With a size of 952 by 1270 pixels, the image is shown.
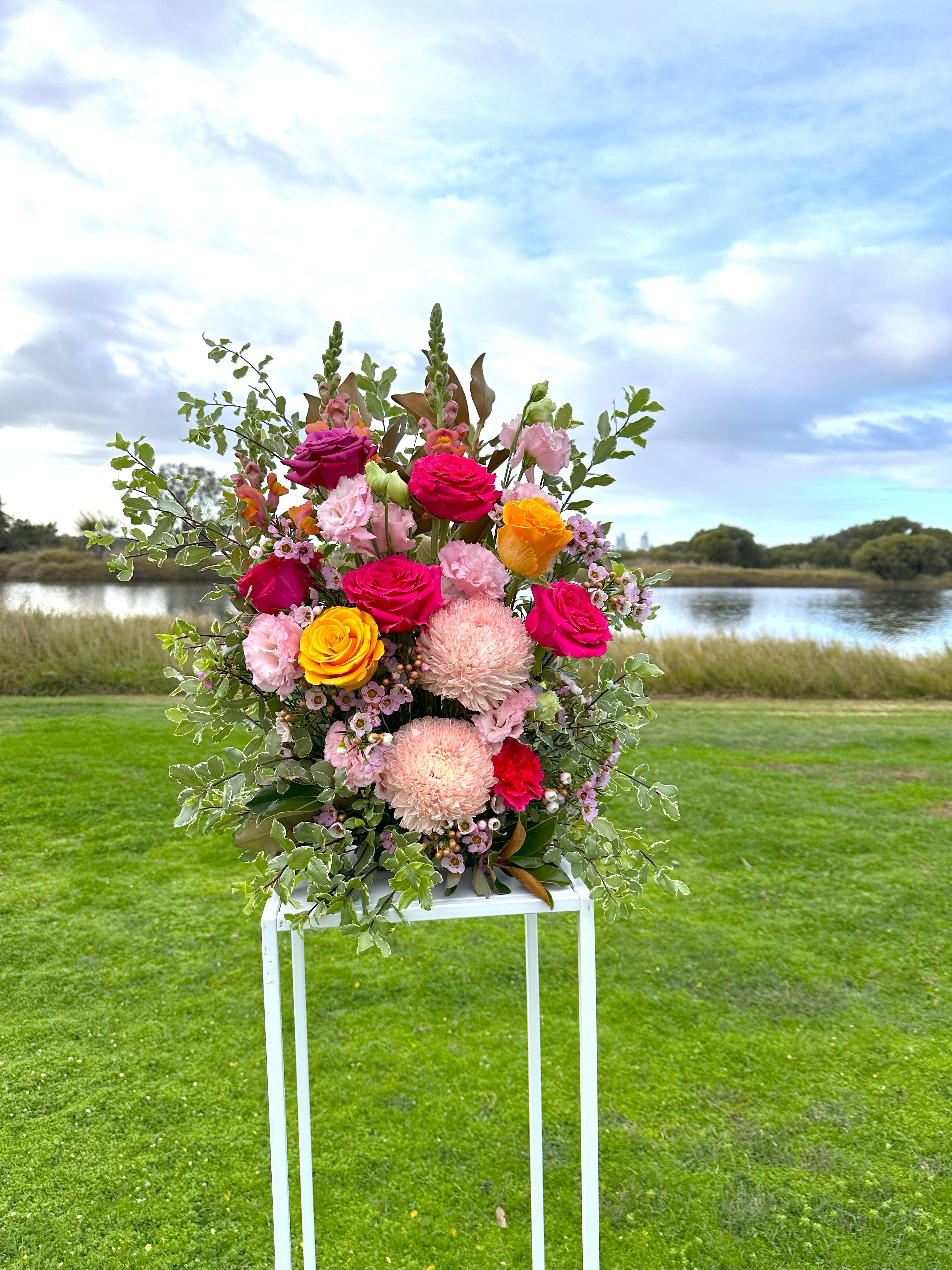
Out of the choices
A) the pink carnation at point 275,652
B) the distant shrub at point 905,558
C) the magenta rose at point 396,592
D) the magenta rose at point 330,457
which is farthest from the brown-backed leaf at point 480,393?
the distant shrub at point 905,558

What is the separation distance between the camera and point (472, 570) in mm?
1436

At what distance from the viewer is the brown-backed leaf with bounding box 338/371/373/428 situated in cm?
169

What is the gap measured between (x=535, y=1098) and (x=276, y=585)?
1.29 meters

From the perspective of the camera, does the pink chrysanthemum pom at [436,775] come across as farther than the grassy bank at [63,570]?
No

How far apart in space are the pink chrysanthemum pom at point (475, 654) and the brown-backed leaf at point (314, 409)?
519 millimetres

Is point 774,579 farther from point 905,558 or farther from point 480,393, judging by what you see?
point 480,393

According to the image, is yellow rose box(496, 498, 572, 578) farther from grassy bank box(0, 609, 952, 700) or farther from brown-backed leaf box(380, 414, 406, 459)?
grassy bank box(0, 609, 952, 700)

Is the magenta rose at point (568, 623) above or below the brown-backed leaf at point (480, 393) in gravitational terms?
below

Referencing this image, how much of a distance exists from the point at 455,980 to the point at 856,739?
545 centimetres

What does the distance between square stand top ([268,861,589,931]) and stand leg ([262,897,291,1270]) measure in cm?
2

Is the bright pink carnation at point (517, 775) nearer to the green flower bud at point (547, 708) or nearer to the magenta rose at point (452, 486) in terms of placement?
the green flower bud at point (547, 708)

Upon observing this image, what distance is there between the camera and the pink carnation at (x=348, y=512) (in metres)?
1.38

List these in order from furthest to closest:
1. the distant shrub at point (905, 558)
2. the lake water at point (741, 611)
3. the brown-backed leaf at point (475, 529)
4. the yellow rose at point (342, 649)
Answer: the distant shrub at point (905, 558), the lake water at point (741, 611), the brown-backed leaf at point (475, 529), the yellow rose at point (342, 649)

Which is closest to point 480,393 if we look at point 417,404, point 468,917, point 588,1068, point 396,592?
point 417,404
